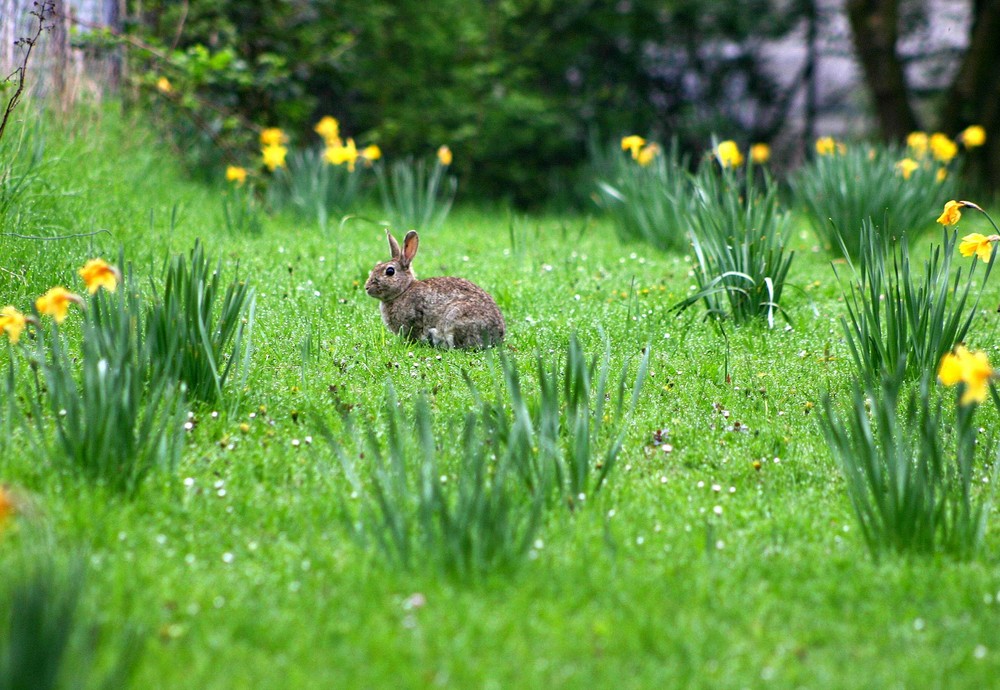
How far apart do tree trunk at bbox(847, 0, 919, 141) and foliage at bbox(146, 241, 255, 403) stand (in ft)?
26.9

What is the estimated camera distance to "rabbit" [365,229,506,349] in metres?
4.51

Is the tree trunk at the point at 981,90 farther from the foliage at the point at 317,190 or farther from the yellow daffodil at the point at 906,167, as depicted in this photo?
the foliage at the point at 317,190

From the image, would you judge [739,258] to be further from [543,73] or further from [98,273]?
[543,73]

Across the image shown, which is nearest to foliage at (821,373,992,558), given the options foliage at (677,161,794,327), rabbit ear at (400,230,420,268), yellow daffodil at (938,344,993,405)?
yellow daffodil at (938,344,993,405)

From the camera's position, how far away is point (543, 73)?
11.1 metres

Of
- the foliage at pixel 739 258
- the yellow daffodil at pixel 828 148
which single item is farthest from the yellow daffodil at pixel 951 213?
the yellow daffodil at pixel 828 148

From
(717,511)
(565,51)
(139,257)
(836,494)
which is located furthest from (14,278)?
(565,51)

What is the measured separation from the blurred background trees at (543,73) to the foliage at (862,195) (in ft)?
10.2

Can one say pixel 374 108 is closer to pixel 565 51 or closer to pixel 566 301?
pixel 565 51

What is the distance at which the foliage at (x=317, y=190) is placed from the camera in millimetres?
6910

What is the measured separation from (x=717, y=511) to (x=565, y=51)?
8.42 m

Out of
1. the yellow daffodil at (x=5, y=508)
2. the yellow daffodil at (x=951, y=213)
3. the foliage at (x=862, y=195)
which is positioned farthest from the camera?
the foliage at (x=862, y=195)

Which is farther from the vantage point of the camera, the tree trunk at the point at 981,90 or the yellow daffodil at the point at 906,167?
the tree trunk at the point at 981,90

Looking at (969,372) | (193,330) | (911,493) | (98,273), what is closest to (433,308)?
(193,330)
